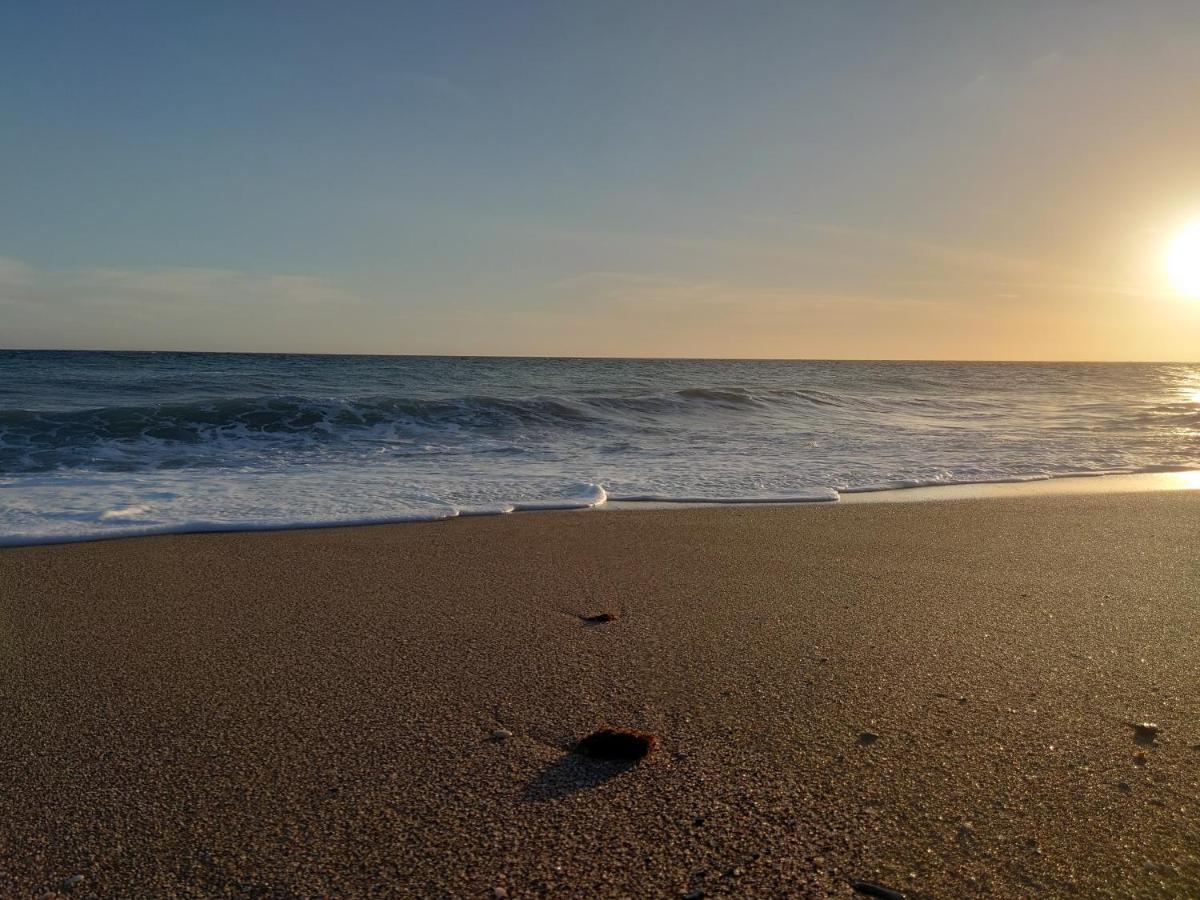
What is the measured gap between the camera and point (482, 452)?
10.2 meters

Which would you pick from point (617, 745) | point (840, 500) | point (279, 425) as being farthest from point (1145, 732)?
point (279, 425)

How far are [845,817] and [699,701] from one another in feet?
2.41

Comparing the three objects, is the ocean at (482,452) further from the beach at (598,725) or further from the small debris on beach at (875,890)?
the small debris on beach at (875,890)

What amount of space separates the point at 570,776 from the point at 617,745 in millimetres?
172

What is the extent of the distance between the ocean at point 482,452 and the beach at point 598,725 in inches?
80.2

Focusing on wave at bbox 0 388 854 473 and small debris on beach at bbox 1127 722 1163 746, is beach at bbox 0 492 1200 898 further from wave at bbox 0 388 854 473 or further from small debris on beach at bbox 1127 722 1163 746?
wave at bbox 0 388 854 473

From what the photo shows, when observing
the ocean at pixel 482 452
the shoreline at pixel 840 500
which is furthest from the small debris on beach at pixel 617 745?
the ocean at pixel 482 452

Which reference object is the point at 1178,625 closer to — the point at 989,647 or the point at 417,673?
the point at 989,647

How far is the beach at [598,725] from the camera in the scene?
1.72 m

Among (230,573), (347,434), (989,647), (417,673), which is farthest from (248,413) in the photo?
(989,647)

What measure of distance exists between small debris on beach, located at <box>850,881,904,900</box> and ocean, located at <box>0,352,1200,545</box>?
15.5ft

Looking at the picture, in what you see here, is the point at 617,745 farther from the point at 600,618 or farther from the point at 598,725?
the point at 600,618

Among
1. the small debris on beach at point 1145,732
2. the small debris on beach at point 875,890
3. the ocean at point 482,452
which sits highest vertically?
the small debris on beach at point 875,890

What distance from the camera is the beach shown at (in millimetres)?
1723
